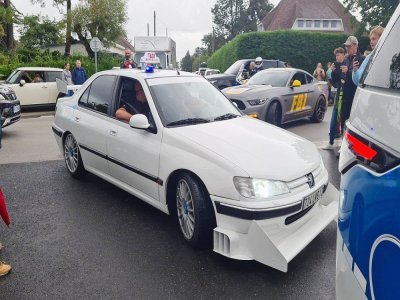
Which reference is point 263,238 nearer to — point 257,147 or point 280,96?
point 257,147

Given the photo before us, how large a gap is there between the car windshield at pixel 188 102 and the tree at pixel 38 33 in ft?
101

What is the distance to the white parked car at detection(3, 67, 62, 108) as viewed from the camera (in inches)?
543

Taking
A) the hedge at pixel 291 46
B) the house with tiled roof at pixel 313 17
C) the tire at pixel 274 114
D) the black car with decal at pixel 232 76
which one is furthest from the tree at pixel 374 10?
the tire at pixel 274 114

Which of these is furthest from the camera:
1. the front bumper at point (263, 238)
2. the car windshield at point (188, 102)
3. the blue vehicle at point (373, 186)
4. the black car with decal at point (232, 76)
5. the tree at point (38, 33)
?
the tree at point (38, 33)

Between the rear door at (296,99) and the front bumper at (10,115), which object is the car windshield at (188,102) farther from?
the front bumper at (10,115)

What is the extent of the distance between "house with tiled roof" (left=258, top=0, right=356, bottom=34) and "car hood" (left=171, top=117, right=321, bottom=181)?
146 feet

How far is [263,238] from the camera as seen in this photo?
291 centimetres

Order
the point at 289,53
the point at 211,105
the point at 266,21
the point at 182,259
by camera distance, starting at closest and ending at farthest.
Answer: the point at 182,259 → the point at 211,105 → the point at 289,53 → the point at 266,21

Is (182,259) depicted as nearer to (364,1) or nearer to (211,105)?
(211,105)

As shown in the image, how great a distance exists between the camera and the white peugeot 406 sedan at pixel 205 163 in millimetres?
3051

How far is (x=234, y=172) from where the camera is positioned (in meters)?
3.10

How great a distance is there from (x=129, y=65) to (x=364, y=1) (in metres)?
25.3

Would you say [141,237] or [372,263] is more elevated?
[372,263]

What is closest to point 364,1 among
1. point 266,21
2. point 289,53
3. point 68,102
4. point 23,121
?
point 289,53
